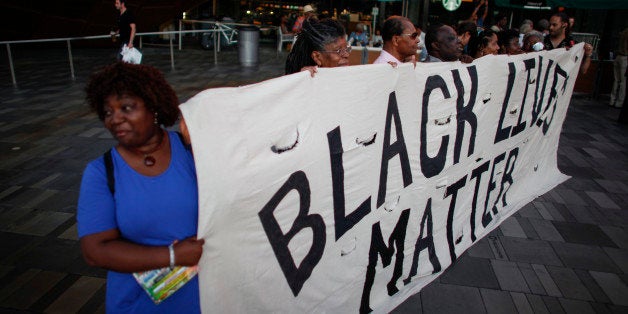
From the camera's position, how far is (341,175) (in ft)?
6.59

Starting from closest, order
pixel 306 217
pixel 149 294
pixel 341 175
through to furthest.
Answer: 1. pixel 149 294
2. pixel 306 217
3. pixel 341 175

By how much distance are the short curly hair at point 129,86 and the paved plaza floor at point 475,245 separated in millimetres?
1540

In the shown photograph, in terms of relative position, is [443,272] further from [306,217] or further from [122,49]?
[122,49]

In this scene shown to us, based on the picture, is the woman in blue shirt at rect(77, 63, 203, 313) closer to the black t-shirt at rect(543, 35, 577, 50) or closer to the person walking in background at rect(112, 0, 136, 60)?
the black t-shirt at rect(543, 35, 577, 50)

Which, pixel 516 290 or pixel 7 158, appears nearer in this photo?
pixel 516 290

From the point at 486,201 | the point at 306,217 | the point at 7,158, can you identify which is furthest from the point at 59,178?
the point at 486,201

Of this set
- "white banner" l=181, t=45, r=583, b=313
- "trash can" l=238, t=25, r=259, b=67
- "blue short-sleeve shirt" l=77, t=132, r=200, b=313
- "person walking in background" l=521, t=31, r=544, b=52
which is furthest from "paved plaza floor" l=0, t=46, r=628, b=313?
"trash can" l=238, t=25, r=259, b=67

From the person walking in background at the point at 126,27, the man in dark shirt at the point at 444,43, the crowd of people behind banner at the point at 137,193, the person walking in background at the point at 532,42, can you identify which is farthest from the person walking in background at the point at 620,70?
the crowd of people behind banner at the point at 137,193

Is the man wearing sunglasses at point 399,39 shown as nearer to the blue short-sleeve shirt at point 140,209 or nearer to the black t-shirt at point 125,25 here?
the blue short-sleeve shirt at point 140,209

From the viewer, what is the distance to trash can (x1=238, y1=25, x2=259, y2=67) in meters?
11.4

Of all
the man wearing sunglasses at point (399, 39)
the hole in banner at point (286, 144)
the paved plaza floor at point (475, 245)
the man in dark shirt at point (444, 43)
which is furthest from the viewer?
the man in dark shirt at point (444, 43)

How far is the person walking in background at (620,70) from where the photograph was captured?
856 cm

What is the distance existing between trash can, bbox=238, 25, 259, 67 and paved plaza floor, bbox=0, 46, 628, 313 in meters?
5.80

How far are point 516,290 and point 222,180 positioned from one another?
2282 millimetres
